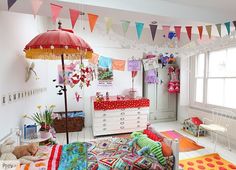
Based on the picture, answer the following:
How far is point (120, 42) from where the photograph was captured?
3.92 meters

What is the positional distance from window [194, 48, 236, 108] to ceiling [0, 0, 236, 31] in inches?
51.4

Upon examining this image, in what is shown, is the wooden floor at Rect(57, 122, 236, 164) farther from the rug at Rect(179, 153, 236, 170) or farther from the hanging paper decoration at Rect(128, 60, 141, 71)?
the hanging paper decoration at Rect(128, 60, 141, 71)

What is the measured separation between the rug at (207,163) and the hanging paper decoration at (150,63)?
7.70ft

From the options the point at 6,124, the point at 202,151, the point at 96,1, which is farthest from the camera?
the point at 202,151

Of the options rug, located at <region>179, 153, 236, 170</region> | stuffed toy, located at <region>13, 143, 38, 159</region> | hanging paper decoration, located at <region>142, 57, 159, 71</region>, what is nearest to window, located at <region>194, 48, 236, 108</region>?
hanging paper decoration, located at <region>142, 57, 159, 71</region>

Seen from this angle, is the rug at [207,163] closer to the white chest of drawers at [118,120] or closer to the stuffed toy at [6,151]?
the white chest of drawers at [118,120]

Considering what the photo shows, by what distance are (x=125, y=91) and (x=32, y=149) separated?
2822 millimetres

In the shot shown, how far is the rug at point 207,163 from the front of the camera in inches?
90.7

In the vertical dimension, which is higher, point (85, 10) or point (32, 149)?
point (85, 10)

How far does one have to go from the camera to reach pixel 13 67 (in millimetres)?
1923

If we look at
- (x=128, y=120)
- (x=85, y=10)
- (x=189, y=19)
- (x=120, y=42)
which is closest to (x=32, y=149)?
(x=85, y=10)

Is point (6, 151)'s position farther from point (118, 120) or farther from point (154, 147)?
point (118, 120)

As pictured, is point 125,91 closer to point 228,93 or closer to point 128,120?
point 128,120

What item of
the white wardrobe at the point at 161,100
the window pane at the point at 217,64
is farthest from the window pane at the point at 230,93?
the white wardrobe at the point at 161,100
